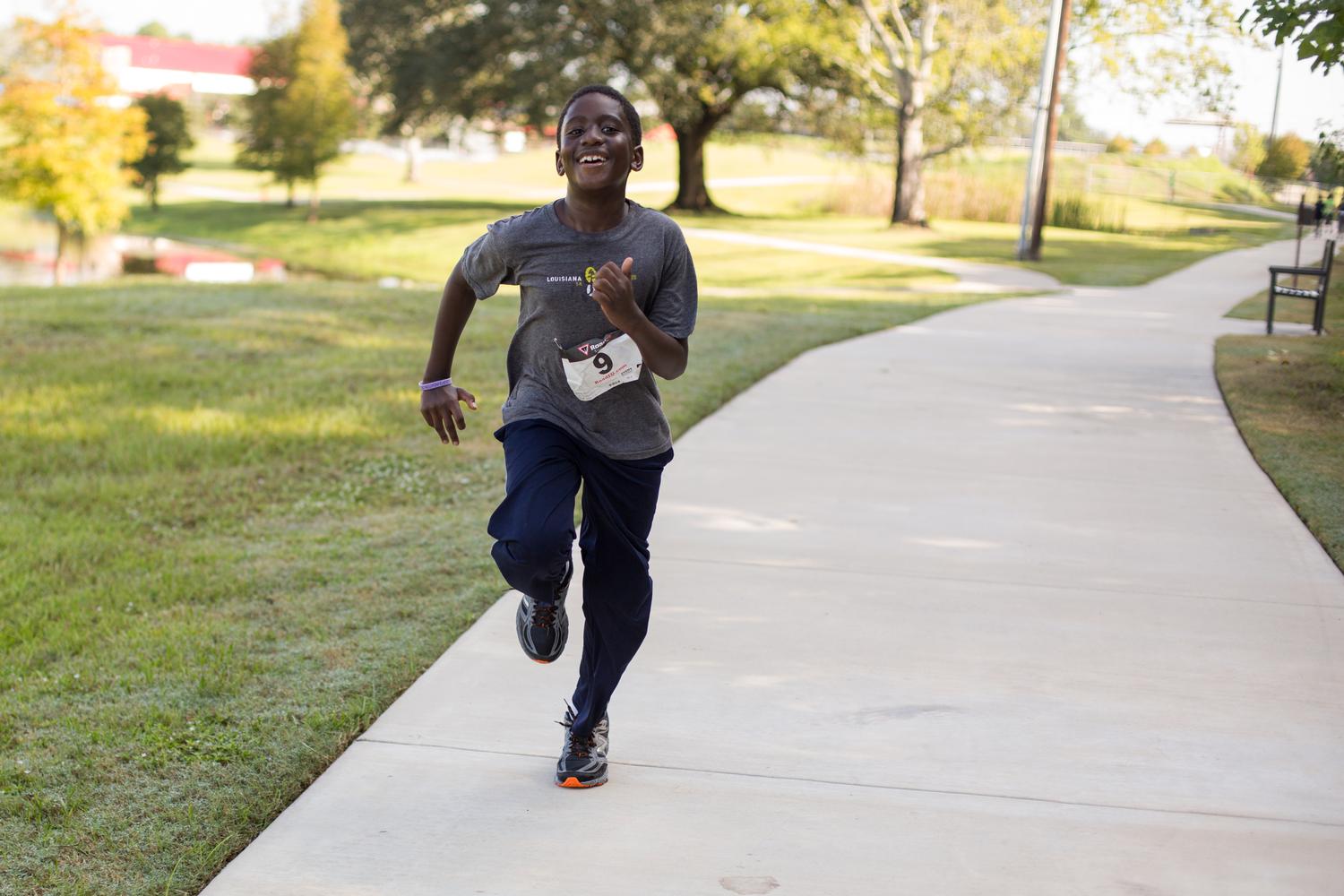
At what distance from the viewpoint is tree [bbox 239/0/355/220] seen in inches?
1470

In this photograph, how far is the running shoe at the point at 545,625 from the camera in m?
3.25

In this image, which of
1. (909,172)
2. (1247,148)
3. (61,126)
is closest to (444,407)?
(1247,148)

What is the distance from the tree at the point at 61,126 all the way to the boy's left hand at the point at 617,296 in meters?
25.4

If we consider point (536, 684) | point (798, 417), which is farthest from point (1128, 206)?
point (536, 684)

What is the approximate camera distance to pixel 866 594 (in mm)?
5035

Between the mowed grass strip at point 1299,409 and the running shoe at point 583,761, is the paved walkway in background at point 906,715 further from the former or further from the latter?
the mowed grass strip at point 1299,409

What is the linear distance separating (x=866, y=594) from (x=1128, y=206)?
3196 centimetres

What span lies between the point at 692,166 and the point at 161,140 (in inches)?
666

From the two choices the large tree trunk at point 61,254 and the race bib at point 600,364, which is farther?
the large tree trunk at point 61,254

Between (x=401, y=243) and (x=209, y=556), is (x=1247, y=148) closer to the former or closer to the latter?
(x=401, y=243)

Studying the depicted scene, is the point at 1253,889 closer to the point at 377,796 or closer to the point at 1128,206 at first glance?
the point at 377,796

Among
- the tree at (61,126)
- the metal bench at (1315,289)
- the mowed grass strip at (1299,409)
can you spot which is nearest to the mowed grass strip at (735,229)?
the tree at (61,126)

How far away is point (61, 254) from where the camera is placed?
2556cm

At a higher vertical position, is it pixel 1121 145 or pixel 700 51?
pixel 700 51
